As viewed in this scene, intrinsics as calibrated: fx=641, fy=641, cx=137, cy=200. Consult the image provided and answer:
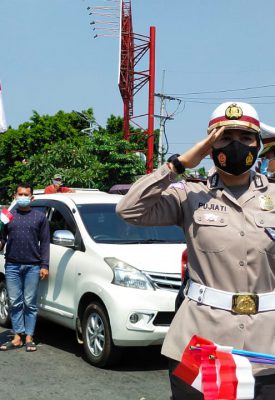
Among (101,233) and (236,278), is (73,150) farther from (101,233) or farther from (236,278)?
(236,278)

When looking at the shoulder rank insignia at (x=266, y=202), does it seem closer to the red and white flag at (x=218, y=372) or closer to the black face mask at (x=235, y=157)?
the black face mask at (x=235, y=157)

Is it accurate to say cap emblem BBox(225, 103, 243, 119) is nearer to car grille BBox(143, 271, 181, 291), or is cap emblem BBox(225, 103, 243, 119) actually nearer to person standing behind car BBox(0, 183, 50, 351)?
car grille BBox(143, 271, 181, 291)

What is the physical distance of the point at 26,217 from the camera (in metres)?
7.14

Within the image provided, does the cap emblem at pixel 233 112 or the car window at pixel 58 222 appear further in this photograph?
the car window at pixel 58 222

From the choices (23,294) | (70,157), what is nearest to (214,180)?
(23,294)

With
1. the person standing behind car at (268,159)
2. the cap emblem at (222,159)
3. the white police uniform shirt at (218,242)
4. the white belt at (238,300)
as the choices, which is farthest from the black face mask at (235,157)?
the person standing behind car at (268,159)

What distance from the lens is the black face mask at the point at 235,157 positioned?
2609 mm

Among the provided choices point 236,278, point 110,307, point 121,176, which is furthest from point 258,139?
point 121,176

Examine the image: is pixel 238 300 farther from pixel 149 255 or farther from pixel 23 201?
pixel 23 201

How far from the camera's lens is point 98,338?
612 cm

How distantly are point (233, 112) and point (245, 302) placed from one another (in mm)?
766

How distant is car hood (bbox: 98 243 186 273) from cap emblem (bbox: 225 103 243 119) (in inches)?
138

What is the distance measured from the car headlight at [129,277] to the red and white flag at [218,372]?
3.45 m

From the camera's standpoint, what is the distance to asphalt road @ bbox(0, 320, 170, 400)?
17.2 feet
